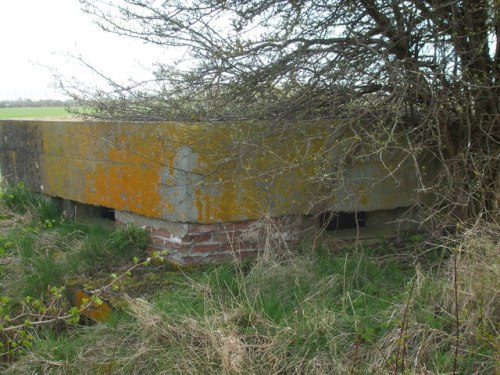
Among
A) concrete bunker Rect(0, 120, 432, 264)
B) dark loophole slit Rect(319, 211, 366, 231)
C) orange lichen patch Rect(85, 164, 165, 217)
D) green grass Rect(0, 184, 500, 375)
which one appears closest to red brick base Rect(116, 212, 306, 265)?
concrete bunker Rect(0, 120, 432, 264)

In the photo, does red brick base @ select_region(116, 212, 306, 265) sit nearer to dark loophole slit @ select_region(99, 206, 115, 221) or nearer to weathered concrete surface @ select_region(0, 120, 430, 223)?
weathered concrete surface @ select_region(0, 120, 430, 223)

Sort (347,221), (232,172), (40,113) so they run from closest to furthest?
1. (232,172)
2. (347,221)
3. (40,113)

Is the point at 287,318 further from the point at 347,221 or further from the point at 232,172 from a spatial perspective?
the point at 347,221

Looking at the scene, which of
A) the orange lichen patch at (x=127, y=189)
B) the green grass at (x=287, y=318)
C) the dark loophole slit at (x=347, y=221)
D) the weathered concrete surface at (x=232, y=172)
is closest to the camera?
the green grass at (x=287, y=318)

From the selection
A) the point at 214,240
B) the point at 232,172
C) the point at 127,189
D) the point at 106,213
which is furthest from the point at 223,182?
the point at 106,213

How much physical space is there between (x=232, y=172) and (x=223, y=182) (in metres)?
0.27

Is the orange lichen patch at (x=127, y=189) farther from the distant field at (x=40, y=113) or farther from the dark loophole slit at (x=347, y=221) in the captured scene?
the dark loophole slit at (x=347, y=221)

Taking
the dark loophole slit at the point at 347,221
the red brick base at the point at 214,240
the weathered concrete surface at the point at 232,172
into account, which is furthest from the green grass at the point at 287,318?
the dark loophole slit at the point at 347,221

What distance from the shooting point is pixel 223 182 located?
475 cm

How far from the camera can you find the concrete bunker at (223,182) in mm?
Answer: 4918

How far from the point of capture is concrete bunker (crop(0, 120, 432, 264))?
492cm

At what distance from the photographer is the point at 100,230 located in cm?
567

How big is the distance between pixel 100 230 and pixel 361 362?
2975 mm

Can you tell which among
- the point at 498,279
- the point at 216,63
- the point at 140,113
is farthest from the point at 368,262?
the point at 140,113
